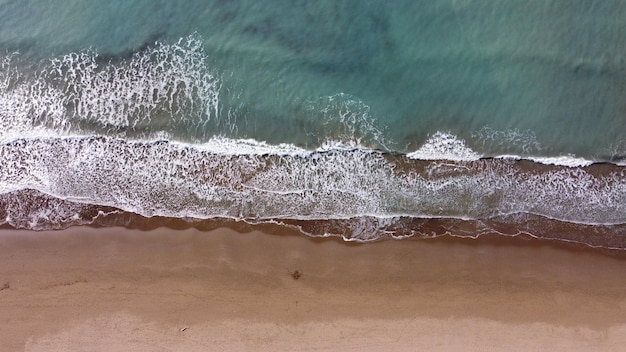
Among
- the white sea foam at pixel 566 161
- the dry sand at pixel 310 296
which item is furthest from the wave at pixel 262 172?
the dry sand at pixel 310 296

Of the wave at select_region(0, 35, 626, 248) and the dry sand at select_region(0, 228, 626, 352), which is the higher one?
the wave at select_region(0, 35, 626, 248)

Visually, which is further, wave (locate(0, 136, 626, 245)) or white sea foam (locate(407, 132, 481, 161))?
white sea foam (locate(407, 132, 481, 161))

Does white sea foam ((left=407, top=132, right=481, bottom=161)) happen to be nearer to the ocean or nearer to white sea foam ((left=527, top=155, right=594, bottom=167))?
the ocean

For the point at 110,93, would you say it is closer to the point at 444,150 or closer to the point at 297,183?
the point at 297,183

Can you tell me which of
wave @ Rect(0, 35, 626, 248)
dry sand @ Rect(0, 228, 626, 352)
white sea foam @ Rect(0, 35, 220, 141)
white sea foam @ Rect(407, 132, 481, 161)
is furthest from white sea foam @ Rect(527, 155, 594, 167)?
white sea foam @ Rect(0, 35, 220, 141)

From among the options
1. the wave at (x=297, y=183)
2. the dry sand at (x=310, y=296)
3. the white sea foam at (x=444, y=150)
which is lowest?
the dry sand at (x=310, y=296)

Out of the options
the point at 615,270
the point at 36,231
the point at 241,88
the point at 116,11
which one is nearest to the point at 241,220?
the point at 241,88

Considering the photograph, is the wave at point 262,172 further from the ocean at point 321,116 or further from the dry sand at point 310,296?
the dry sand at point 310,296
